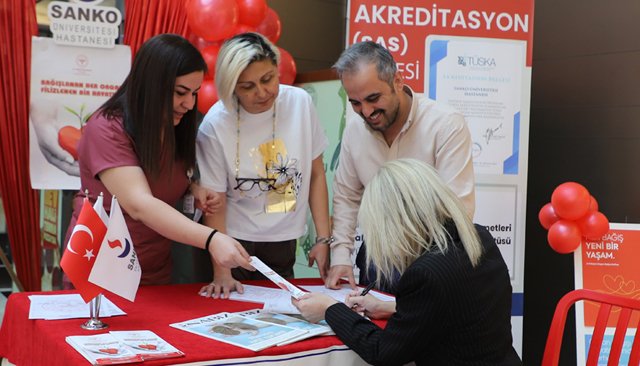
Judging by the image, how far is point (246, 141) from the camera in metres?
2.30

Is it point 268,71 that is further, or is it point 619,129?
point 619,129

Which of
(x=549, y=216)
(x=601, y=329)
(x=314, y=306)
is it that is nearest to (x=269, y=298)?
(x=314, y=306)

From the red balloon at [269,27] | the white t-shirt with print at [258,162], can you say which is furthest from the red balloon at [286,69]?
the white t-shirt with print at [258,162]

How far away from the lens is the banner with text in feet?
11.7

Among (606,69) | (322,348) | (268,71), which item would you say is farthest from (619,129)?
(322,348)

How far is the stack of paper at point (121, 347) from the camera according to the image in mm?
1398

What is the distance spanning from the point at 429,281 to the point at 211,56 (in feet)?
7.36

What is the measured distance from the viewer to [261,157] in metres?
2.30

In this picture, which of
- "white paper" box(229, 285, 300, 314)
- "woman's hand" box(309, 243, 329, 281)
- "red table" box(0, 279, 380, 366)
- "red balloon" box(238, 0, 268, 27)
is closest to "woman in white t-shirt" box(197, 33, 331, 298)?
"woman's hand" box(309, 243, 329, 281)

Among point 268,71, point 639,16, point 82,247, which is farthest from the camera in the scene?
point 639,16

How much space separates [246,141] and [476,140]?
5.47 feet

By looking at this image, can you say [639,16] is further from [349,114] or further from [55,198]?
[55,198]

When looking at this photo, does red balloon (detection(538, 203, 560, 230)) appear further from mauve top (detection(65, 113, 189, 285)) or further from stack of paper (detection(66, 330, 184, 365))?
stack of paper (detection(66, 330, 184, 365))

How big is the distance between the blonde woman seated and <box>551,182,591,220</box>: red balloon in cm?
159
